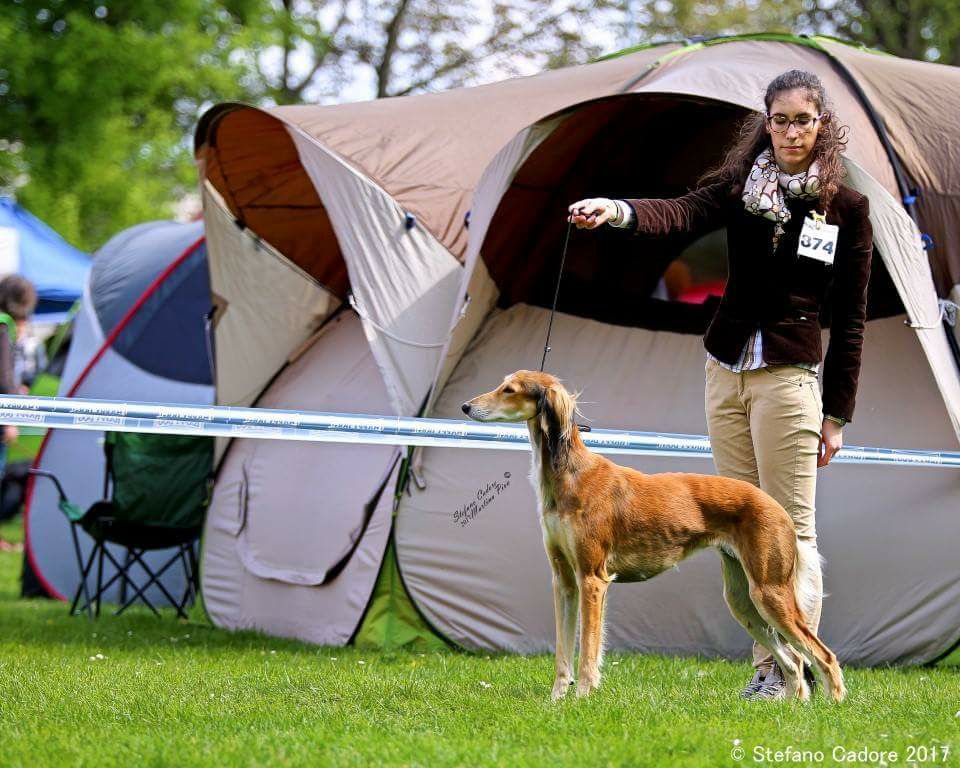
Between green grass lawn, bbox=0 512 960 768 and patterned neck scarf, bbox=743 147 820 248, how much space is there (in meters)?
1.65

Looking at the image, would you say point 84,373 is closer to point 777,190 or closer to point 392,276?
point 392,276

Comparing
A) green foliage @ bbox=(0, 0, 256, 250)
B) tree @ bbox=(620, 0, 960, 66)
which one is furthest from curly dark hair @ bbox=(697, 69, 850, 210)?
tree @ bbox=(620, 0, 960, 66)

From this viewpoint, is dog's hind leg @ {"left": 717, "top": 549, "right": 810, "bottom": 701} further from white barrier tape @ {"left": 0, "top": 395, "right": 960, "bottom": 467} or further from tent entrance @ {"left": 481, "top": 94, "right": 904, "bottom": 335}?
tent entrance @ {"left": 481, "top": 94, "right": 904, "bottom": 335}

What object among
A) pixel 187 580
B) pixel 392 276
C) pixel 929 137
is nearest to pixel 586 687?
pixel 392 276

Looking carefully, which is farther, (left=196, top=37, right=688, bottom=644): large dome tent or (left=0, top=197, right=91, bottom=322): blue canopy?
(left=0, top=197, right=91, bottom=322): blue canopy

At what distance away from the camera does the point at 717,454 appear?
14.9 ft

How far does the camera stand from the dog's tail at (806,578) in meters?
4.34

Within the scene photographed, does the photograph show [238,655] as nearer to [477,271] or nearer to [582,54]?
[477,271]

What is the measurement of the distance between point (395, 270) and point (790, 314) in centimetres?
256

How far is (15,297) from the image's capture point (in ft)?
24.8

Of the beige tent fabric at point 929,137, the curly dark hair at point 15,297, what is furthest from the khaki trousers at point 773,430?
the curly dark hair at point 15,297

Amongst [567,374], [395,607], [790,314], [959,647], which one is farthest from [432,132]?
[959,647]

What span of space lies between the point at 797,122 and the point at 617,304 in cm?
249

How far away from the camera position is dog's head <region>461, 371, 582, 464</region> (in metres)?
4.32
